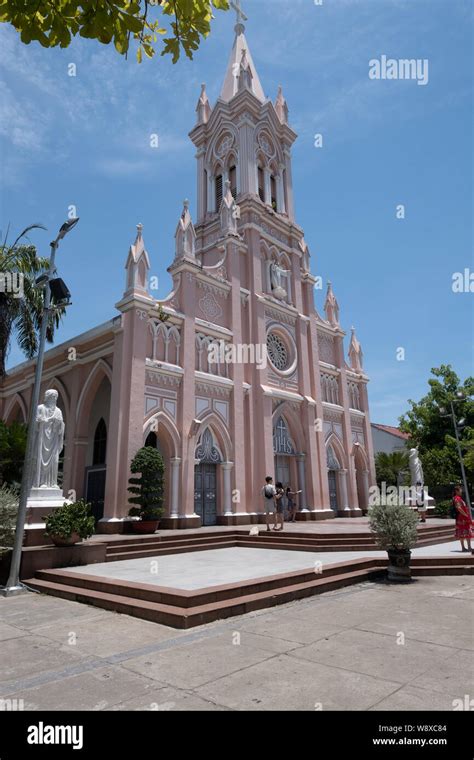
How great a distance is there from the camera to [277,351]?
78.7ft

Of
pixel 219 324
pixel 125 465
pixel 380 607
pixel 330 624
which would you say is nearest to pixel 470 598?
pixel 380 607

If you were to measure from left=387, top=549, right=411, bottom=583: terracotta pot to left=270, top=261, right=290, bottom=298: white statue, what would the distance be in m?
17.0

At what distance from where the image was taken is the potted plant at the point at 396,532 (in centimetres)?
859

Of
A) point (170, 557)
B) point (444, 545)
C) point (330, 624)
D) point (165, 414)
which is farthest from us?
point (165, 414)

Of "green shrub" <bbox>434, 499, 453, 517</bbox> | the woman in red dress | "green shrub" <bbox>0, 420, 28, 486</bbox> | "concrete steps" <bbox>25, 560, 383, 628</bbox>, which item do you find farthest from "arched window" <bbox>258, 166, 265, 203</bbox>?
"concrete steps" <bbox>25, 560, 383, 628</bbox>

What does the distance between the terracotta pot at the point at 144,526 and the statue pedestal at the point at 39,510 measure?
396cm

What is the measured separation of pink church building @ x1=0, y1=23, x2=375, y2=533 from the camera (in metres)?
17.2

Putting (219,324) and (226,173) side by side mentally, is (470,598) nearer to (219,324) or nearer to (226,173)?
(219,324)

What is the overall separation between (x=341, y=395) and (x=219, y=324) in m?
9.71

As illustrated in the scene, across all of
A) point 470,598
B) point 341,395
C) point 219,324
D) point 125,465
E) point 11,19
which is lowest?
point 470,598

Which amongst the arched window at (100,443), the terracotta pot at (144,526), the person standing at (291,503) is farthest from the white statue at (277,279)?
the terracotta pot at (144,526)

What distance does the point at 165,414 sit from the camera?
680 inches

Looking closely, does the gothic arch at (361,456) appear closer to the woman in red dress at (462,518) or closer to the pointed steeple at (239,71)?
the woman in red dress at (462,518)

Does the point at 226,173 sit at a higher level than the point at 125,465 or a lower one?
higher
